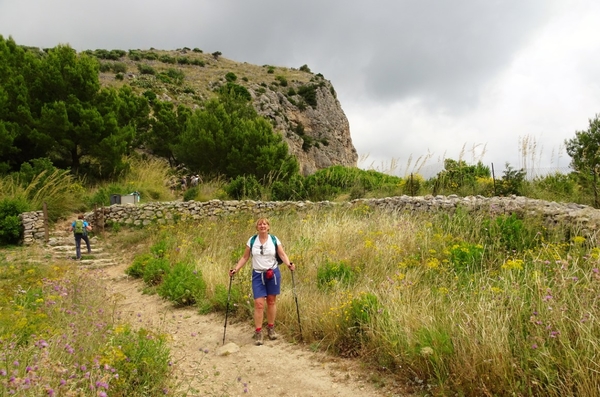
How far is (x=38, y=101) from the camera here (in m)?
18.3

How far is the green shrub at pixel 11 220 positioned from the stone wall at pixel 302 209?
0.26 metres

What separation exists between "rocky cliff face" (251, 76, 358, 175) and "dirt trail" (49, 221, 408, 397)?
33.4 meters

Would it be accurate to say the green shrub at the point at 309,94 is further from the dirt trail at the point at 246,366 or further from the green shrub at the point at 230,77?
the dirt trail at the point at 246,366

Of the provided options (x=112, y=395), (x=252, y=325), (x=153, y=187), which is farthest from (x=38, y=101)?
(x=112, y=395)

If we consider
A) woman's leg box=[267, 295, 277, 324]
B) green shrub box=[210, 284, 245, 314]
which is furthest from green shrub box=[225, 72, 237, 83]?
woman's leg box=[267, 295, 277, 324]

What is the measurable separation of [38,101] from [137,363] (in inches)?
762

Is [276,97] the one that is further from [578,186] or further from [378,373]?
[378,373]

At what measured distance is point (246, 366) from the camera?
425cm

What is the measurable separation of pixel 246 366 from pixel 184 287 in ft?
8.95

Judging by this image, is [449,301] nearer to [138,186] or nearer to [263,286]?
[263,286]

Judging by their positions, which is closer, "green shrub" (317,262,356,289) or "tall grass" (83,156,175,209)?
"green shrub" (317,262,356,289)

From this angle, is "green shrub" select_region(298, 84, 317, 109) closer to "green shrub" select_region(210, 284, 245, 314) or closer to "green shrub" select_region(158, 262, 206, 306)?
"green shrub" select_region(158, 262, 206, 306)

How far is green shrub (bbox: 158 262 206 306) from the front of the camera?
6.46m

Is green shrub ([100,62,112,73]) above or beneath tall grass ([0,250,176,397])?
above
